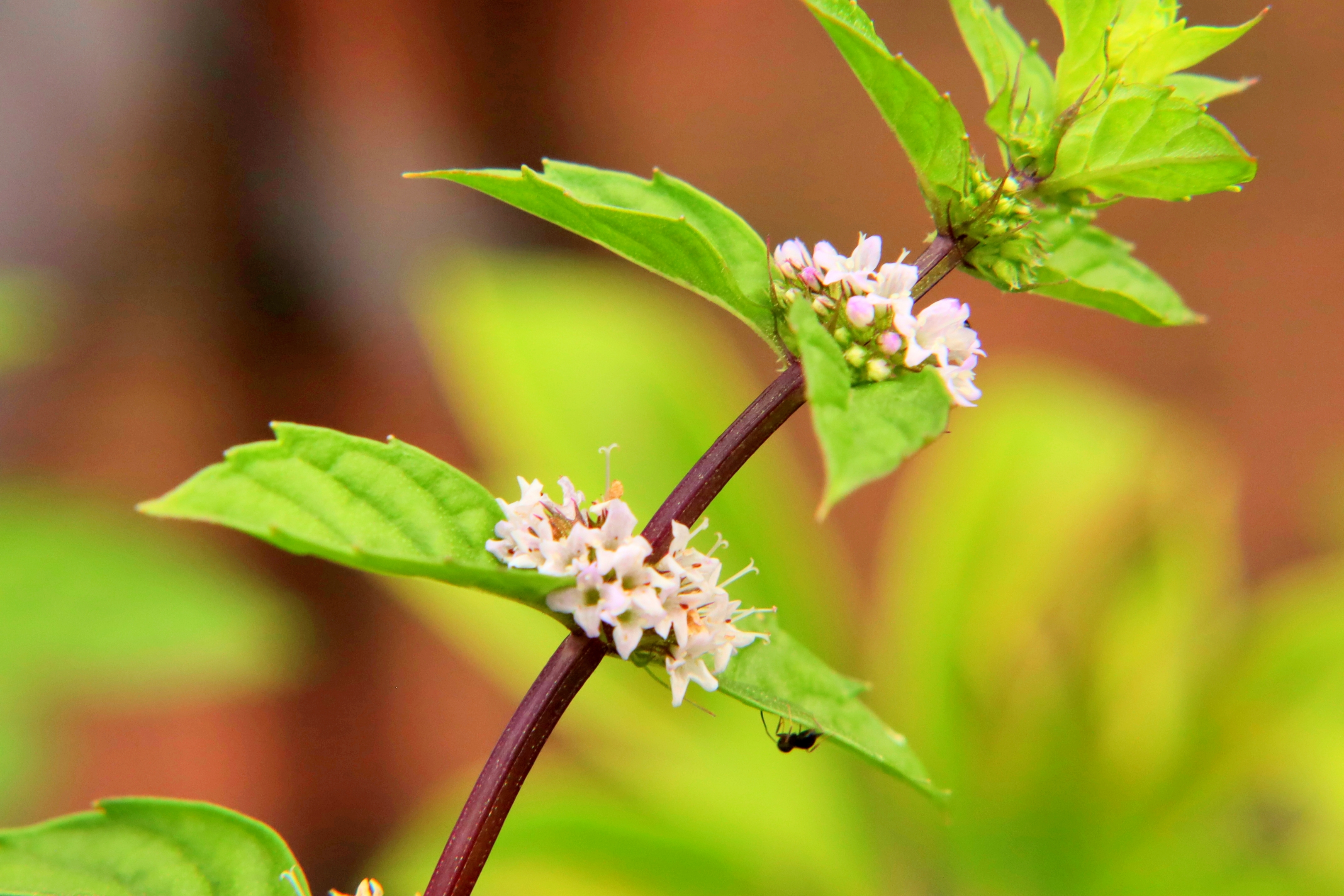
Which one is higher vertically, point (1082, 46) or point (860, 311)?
point (1082, 46)

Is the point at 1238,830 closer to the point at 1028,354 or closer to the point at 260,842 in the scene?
the point at 1028,354

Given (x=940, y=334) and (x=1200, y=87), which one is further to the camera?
(x=1200, y=87)

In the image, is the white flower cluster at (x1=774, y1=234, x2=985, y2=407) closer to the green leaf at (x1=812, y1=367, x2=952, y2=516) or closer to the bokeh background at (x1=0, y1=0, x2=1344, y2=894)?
the green leaf at (x1=812, y1=367, x2=952, y2=516)

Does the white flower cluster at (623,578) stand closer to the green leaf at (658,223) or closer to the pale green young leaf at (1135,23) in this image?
the green leaf at (658,223)

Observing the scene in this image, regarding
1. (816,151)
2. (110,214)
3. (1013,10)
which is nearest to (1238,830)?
(816,151)

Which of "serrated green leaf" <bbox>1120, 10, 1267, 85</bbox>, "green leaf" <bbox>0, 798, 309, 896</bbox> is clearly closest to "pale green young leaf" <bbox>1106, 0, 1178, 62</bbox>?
"serrated green leaf" <bbox>1120, 10, 1267, 85</bbox>

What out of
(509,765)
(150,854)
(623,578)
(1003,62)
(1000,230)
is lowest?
(150,854)

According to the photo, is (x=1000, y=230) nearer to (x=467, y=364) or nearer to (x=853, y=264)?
(x=853, y=264)

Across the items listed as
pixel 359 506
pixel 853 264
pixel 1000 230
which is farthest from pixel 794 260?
pixel 359 506
